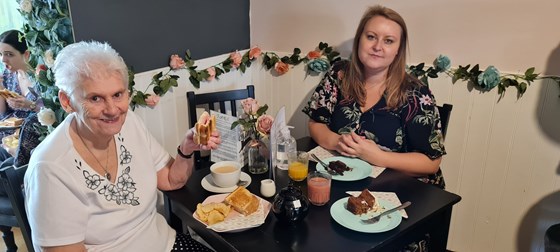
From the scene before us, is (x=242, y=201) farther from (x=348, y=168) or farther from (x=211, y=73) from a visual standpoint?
(x=211, y=73)

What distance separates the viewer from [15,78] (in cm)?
271

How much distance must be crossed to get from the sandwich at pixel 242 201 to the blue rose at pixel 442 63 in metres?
1.24

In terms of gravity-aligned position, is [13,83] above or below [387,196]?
above

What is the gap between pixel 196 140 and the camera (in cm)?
142

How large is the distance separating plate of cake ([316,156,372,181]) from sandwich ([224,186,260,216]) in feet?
1.17

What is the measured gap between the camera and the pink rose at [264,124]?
1.55 m

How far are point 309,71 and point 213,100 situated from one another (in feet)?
2.11

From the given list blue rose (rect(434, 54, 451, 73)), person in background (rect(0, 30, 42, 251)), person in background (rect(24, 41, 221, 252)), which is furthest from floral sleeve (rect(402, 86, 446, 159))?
person in background (rect(0, 30, 42, 251))

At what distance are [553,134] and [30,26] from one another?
7.83 feet

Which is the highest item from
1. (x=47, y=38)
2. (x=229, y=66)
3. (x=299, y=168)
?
(x=47, y=38)

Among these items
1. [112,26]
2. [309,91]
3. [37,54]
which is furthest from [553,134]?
[37,54]

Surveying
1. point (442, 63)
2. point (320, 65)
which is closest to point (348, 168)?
point (442, 63)

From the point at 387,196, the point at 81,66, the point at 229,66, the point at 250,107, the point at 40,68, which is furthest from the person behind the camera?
the point at 229,66

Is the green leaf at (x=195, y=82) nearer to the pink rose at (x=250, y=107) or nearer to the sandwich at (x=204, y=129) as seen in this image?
the pink rose at (x=250, y=107)
